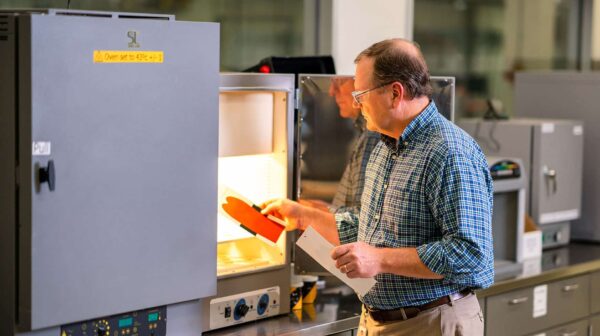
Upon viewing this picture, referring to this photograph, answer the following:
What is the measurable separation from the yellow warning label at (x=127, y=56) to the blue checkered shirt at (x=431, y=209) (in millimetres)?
635

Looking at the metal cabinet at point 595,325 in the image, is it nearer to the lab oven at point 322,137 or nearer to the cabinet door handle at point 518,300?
the cabinet door handle at point 518,300

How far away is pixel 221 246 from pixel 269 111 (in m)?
0.48

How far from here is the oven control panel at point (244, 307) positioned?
2.74 metres

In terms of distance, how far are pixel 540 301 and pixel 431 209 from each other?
1.64 metres

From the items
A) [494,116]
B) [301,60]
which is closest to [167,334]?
[301,60]

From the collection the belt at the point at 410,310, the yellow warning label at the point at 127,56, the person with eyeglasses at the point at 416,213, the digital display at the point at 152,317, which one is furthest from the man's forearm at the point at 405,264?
the yellow warning label at the point at 127,56

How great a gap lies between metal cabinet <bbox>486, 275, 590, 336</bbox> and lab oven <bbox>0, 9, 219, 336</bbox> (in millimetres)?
1424

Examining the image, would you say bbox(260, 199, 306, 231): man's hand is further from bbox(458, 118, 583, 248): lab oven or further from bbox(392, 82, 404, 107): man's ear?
bbox(458, 118, 583, 248): lab oven

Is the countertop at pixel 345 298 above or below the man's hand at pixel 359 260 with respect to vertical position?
below

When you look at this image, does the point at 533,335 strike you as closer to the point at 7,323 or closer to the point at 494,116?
the point at 494,116

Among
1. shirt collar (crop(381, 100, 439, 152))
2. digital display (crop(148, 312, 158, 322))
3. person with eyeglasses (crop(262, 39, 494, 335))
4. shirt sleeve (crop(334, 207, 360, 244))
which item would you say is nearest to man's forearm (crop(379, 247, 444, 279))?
person with eyeglasses (crop(262, 39, 494, 335))

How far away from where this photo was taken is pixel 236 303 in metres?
2.78

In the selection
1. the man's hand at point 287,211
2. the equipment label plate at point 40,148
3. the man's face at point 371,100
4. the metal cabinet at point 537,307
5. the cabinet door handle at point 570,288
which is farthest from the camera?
the cabinet door handle at point 570,288

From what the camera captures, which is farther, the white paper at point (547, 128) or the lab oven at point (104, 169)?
the white paper at point (547, 128)
